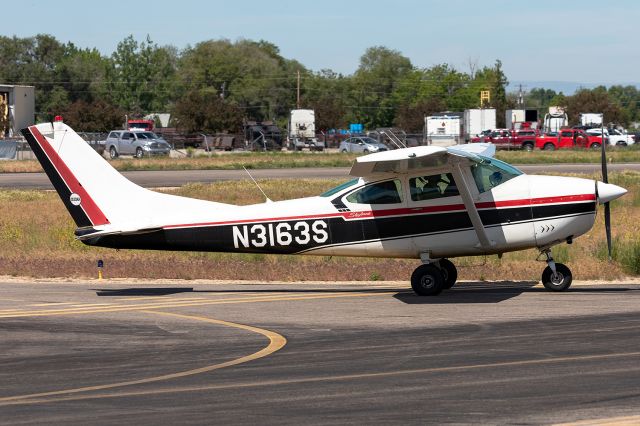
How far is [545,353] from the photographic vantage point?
38.7 ft

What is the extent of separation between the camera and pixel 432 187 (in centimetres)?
1708

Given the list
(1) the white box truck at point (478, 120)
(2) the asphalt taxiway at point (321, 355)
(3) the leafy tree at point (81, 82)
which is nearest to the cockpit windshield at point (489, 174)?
(2) the asphalt taxiway at point (321, 355)

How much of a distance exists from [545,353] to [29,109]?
3722 inches

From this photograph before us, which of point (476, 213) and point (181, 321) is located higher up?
point (476, 213)

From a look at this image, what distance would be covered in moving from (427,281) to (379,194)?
1603 millimetres

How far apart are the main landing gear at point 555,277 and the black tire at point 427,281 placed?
Result: 1.73m

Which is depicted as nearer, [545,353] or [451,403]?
[451,403]

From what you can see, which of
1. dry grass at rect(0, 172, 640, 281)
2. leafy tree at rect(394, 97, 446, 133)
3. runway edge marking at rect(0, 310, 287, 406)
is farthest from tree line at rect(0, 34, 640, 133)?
runway edge marking at rect(0, 310, 287, 406)

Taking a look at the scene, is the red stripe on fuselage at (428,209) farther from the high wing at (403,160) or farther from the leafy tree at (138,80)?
the leafy tree at (138,80)

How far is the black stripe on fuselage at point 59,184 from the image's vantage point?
1769 cm

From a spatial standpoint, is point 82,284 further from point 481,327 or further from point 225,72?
point 225,72

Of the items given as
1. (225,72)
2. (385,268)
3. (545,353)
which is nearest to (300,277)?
(385,268)

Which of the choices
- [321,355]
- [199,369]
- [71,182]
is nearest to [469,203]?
[321,355]

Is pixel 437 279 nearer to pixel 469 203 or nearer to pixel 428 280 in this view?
pixel 428 280
